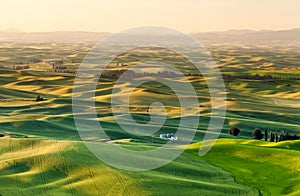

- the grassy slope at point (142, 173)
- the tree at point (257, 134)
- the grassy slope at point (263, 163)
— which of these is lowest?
the tree at point (257, 134)

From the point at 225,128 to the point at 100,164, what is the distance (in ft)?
137

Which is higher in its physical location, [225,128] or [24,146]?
[24,146]

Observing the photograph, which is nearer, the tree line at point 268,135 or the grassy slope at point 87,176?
the grassy slope at point 87,176

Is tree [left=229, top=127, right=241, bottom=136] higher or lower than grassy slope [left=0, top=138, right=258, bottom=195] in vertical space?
lower

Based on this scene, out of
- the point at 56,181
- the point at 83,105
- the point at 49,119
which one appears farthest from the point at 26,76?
the point at 56,181

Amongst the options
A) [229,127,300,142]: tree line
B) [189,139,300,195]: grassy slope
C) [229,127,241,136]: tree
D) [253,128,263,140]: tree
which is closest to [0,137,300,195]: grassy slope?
[189,139,300,195]: grassy slope

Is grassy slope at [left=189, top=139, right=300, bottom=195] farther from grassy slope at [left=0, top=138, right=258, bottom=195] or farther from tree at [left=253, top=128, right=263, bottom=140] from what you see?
tree at [left=253, top=128, right=263, bottom=140]

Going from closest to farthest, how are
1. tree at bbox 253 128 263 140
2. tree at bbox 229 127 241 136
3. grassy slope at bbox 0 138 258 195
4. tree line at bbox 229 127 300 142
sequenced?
grassy slope at bbox 0 138 258 195 < tree line at bbox 229 127 300 142 < tree at bbox 253 128 263 140 < tree at bbox 229 127 241 136

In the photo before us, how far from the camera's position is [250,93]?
5640 inches

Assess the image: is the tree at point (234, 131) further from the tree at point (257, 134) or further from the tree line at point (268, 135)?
the tree at point (257, 134)

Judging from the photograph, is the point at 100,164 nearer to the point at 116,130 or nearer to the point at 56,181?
the point at 56,181

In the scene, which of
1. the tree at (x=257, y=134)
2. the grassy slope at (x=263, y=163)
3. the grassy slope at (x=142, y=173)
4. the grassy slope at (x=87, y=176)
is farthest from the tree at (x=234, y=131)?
the grassy slope at (x=87, y=176)

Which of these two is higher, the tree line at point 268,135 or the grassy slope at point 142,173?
the grassy slope at point 142,173

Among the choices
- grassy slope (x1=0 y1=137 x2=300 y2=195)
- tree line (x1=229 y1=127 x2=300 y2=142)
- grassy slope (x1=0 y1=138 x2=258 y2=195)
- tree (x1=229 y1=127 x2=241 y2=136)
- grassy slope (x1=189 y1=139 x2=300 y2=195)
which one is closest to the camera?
grassy slope (x1=0 y1=138 x2=258 y2=195)
